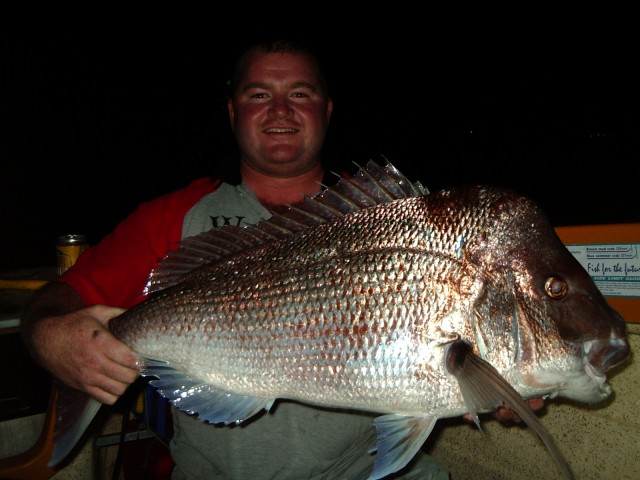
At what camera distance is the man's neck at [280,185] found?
266 cm

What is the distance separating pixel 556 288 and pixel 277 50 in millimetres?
2068

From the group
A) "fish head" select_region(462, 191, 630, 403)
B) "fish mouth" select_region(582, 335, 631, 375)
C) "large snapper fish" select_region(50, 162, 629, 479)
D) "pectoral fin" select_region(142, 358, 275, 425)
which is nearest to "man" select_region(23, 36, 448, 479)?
"pectoral fin" select_region(142, 358, 275, 425)

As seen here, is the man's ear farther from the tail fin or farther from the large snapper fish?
the tail fin

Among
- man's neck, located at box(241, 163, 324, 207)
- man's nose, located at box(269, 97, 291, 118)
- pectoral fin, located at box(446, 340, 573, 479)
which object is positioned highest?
man's nose, located at box(269, 97, 291, 118)

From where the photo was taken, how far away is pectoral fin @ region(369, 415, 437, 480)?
1.50 m

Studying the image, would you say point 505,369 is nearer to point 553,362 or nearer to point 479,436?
point 553,362

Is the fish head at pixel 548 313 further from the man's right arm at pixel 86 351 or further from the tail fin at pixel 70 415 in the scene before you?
the tail fin at pixel 70 415

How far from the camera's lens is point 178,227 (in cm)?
235

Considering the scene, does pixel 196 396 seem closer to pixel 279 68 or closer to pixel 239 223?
pixel 239 223

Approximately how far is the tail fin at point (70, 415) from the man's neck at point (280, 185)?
4.57ft

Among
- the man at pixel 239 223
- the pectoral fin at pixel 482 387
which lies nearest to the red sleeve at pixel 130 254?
the man at pixel 239 223

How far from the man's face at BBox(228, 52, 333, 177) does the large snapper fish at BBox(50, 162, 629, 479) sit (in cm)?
93

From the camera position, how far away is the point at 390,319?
1.46 metres

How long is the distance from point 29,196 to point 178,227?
34970 mm
